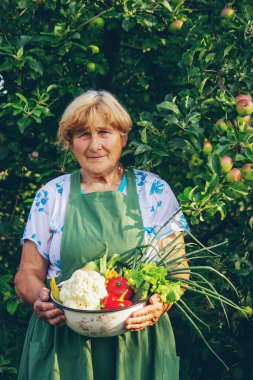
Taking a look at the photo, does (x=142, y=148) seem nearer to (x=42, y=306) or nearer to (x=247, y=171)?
(x=247, y=171)

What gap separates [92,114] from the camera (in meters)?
2.52

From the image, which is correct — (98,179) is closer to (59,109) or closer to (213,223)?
(59,109)

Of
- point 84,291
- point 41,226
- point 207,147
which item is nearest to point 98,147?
point 41,226

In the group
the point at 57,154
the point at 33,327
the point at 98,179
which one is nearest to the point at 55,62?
the point at 57,154

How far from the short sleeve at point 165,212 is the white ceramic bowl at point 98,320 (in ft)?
1.23

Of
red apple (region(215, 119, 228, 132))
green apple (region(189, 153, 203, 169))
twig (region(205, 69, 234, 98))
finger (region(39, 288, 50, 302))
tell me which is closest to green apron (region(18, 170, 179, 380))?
finger (region(39, 288, 50, 302))

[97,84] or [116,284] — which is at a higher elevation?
[97,84]

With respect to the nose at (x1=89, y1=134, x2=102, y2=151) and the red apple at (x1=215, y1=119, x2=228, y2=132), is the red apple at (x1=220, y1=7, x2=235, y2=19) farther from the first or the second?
the nose at (x1=89, y1=134, x2=102, y2=151)

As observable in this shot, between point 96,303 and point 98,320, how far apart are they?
0.06 meters

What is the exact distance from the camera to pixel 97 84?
3459 millimetres

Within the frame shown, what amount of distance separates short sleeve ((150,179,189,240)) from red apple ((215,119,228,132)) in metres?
0.34

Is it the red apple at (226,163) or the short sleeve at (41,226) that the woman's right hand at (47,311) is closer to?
the short sleeve at (41,226)

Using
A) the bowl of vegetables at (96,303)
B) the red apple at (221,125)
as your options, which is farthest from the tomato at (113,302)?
the red apple at (221,125)

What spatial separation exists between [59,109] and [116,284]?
1320 mm
